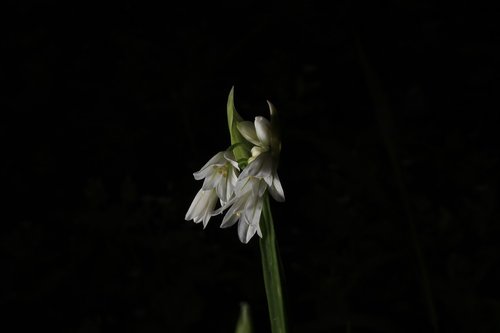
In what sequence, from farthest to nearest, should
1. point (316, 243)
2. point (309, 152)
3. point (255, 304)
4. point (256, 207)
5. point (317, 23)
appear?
point (317, 23)
point (309, 152)
point (316, 243)
point (255, 304)
point (256, 207)

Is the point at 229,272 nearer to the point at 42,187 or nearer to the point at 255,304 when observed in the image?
the point at 255,304

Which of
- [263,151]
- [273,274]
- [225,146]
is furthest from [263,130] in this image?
[225,146]

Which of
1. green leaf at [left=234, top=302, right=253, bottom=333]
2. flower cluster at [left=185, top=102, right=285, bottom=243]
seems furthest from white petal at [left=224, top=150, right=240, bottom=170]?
green leaf at [left=234, top=302, right=253, bottom=333]

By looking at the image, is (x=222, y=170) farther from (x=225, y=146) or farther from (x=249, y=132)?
(x=225, y=146)

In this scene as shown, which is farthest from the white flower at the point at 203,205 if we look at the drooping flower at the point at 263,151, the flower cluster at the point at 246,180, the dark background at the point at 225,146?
the dark background at the point at 225,146

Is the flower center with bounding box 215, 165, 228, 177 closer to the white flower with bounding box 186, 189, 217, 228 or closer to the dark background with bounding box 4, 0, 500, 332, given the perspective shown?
the white flower with bounding box 186, 189, 217, 228

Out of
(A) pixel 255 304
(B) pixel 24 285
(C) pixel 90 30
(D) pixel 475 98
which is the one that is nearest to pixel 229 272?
(A) pixel 255 304
